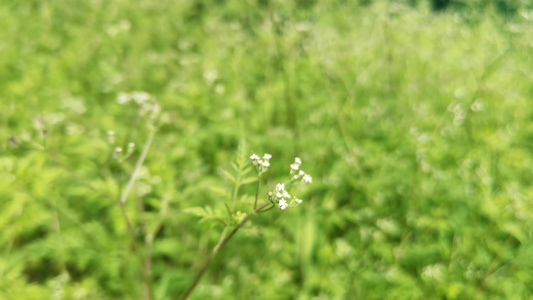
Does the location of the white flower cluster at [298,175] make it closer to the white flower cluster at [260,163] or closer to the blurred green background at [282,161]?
the white flower cluster at [260,163]

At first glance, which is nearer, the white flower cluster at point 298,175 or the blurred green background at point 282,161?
the white flower cluster at point 298,175

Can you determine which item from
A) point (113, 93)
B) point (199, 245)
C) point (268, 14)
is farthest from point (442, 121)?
point (113, 93)

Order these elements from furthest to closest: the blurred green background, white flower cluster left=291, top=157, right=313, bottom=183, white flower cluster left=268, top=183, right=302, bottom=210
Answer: the blurred green background
white flower cluster left=291, top=157, right=313, bottom=183
white flower cluster left=268, top=183, right=302, bottom=210

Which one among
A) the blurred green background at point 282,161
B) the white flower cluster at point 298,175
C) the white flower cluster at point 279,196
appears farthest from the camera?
the blurred green background at point 282,161

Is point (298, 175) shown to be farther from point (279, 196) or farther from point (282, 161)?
point (282, 161)

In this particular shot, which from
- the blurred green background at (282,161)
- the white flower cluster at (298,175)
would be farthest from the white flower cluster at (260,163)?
the blurred green background at (282,161)

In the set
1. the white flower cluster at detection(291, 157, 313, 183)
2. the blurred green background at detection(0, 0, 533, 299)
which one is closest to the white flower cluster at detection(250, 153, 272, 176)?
the white flower cluster at detection(291, 157, 313, 183)

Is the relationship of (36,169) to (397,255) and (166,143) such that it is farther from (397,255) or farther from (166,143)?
(397,255)

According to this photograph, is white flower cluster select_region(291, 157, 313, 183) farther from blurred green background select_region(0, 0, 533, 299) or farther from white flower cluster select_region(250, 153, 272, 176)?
blurred green background select_region(0, 0, 533, 299)
